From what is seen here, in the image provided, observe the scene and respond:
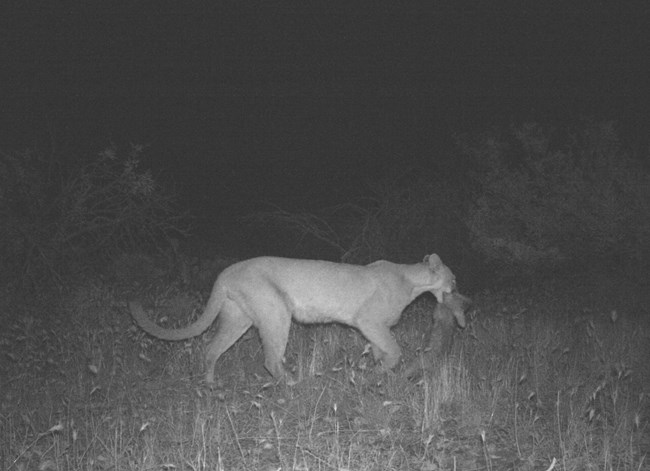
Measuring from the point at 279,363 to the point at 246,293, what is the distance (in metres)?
0.74

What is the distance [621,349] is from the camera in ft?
22.8

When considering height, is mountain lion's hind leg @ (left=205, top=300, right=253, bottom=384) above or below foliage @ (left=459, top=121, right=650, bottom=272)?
below

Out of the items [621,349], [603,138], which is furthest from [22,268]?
[603,138]

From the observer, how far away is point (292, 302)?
6832mm

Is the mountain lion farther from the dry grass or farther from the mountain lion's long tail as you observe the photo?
the dry grass

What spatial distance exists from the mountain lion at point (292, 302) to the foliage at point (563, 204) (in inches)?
149

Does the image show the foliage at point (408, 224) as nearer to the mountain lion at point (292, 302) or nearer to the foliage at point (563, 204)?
the foliage at point (563, 204)

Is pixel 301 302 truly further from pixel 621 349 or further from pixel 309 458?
pixel 621 349

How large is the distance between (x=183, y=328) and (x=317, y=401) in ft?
5.83

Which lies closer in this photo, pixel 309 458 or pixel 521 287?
pixel 309 458

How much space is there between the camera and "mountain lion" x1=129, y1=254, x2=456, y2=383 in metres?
6.56

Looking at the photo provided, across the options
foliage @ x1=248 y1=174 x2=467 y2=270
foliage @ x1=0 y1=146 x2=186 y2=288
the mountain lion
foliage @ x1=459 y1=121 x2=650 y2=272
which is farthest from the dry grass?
foliage @ x1=248 y1=174 x2=467 y2=270

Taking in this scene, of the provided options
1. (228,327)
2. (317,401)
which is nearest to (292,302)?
(228,327)

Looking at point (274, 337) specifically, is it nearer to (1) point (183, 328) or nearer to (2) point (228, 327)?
(2) point (228, 327)
